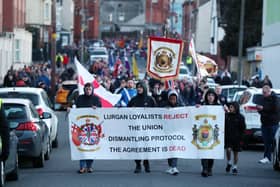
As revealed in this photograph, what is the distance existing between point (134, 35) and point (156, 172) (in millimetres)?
138467

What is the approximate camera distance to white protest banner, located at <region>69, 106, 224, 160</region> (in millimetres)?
17641

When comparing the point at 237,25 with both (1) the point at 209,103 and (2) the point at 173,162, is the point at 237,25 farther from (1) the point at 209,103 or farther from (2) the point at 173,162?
(2) the point at 173,162

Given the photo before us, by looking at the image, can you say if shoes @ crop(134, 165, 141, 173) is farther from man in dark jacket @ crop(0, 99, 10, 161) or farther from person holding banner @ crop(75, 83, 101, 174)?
man in dark jacket @ crop(0, 99, 10, 161)

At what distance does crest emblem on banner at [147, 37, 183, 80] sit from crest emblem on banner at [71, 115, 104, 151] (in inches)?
145

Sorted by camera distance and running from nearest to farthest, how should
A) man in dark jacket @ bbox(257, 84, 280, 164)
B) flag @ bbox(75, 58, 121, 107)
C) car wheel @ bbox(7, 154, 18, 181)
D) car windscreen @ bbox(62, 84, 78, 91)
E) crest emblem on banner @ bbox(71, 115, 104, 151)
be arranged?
1. car wheel @ bbox(7, 154, 18, 181)
2. crest emblem on banner @ bbox(71, 115, 104, 151)
3. man in dark jacket @ bbox(257, 84, 280, 164)
4. flag @ bbox(75, 58, 121, 107)
5. car windscreen @ bbox(62, 84, 78, 91)

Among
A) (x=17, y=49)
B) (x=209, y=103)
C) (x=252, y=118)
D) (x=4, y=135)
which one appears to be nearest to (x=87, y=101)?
(x=209, y=103)

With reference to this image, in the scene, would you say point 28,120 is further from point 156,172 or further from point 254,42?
point 254,42

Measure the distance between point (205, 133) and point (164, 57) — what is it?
370cm

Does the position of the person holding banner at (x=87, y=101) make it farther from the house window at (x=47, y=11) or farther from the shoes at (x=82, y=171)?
the house window at (x=47, y=11)

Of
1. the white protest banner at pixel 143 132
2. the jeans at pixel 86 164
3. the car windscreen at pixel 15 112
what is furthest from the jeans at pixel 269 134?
the car windscreen at pixel 15 112

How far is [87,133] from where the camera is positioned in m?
17.7

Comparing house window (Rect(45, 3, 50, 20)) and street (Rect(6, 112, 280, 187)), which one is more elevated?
house window (Rect(45, 3, 50, 20))

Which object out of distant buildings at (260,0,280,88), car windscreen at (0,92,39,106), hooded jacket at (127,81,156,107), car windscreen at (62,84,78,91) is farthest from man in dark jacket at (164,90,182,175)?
distant buildings at (260,0,280,88)

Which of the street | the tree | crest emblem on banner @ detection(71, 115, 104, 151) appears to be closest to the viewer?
the street
